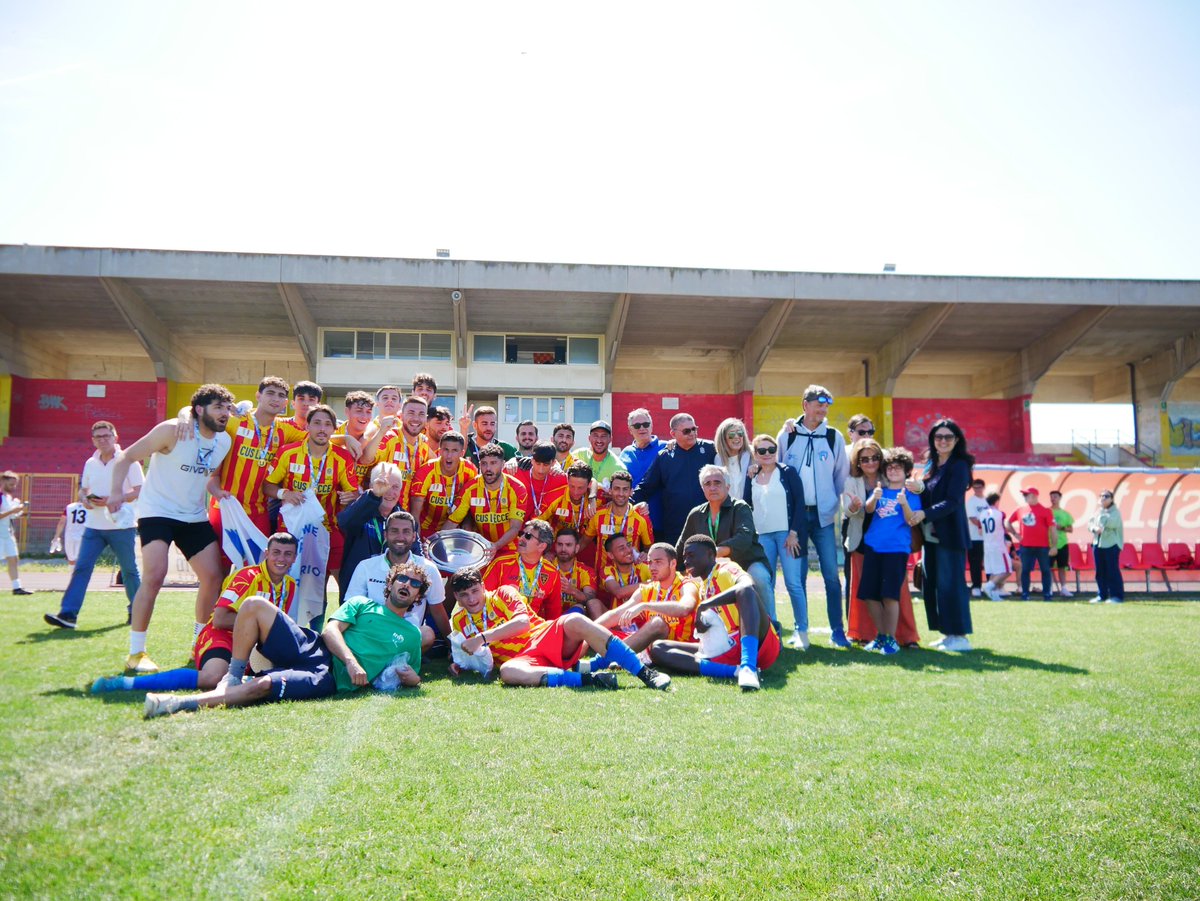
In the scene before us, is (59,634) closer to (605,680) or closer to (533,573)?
(533,573)

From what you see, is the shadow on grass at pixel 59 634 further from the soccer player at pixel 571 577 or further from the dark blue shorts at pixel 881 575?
the dark blue shorts at pixel 881 575

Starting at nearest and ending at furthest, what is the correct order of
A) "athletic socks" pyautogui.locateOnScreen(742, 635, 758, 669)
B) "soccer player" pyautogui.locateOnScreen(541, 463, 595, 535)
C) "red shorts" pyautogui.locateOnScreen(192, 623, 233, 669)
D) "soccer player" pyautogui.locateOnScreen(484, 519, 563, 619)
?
"red shorts" pyautogui.locateOnScreen(192, 623, 233, 669)
"athletic socks" pyautogui.locateOnScreen(742, 635, 758, 669)
"soccer player" pyautogui.locateOnScreen(484, 519, 563, 619)
"soccer player" pyautogui.locateOnScreen(541, 463, 595, 535)

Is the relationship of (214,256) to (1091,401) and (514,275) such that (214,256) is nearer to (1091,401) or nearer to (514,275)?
(514,275)

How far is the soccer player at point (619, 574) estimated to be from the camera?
6625 mm

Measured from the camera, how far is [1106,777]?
10.8 ft

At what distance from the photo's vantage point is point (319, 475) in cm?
612

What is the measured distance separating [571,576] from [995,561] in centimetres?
973

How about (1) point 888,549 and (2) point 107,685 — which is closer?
(2) point 107,685

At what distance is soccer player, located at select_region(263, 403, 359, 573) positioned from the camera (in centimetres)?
A: 591


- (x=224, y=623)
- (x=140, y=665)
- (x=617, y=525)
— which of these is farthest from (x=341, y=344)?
(x=224, y=623)

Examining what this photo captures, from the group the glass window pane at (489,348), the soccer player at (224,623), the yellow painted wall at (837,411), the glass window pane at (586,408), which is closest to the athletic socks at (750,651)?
the soccer player at (224,623)

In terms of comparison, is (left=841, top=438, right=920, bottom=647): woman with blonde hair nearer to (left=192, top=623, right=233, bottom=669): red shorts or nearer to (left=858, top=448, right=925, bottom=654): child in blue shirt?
(left=858, top=448, right=925, bottom=654): child in blue shirt

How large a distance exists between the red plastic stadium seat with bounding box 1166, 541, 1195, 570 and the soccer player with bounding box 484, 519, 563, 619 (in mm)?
13625

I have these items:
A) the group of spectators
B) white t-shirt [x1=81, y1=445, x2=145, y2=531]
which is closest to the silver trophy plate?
the group of spectators
